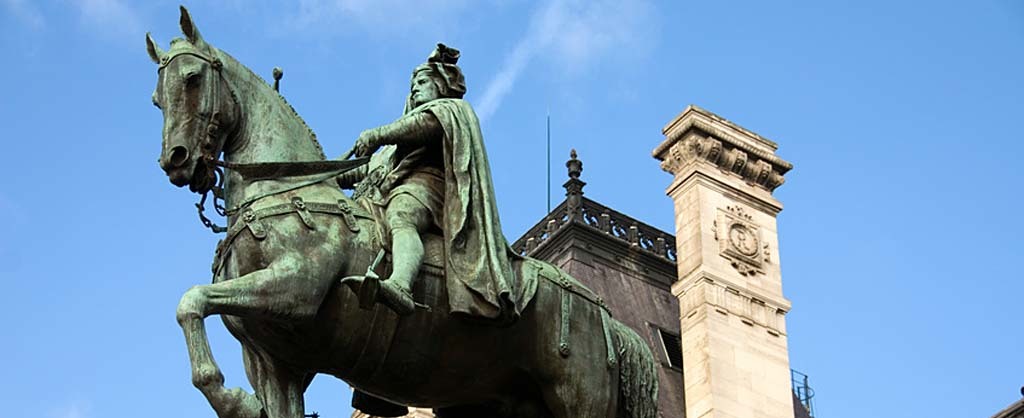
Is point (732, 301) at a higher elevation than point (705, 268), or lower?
lower

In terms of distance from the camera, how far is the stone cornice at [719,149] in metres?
29.9

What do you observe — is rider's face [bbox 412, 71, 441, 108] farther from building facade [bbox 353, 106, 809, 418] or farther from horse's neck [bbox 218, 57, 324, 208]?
building facade [bbox 353, 106, 809, 418]

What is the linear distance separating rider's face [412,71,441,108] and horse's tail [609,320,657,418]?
5.63 ft

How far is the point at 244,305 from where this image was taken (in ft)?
31.4

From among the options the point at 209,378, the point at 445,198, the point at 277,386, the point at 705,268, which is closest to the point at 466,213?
the point at 445,198

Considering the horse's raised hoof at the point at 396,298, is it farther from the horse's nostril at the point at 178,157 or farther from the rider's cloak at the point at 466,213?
the horse's nostril at the point at 178,157

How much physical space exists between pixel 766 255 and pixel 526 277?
19.2 metres

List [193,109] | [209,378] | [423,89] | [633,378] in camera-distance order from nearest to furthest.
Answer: [209,378] < [193,109] < [633,378] < [423,89]

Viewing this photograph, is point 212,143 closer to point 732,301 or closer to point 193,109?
point 193,109

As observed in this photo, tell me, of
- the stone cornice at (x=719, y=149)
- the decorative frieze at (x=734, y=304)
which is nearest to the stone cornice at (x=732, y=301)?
the decorative frieze at (x=734, y=304)

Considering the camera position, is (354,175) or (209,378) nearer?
(209,378)

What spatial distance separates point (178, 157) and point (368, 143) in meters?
1.13

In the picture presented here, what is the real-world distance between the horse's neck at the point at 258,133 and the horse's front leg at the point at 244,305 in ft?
2.52

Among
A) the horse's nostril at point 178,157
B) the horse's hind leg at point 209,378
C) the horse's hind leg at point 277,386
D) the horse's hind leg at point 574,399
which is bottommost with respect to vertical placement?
the horse's hind leg at point 209,378
